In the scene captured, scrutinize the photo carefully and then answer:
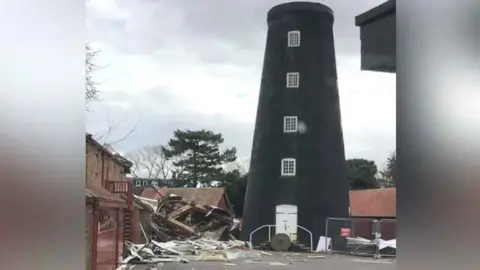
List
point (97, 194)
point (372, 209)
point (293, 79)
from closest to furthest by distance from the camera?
1. point (97, 194)
2. point (372, 209)
3. point (293, 79)

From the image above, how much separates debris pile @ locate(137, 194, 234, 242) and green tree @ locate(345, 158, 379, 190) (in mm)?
5522

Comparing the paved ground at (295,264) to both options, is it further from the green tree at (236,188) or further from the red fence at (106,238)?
the green tree at (236,188)

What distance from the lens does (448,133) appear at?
152 centimetres

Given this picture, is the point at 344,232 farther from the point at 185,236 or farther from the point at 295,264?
the point at 185,236

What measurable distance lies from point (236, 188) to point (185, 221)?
22.3ft

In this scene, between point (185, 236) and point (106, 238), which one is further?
point (185, 236)

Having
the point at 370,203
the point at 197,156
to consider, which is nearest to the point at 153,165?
the point at 197,156

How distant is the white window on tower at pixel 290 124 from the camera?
54.3 feet

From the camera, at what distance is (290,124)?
1662cm

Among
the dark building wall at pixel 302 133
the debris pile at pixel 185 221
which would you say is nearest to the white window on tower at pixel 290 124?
the dark building wall at pixel 302 133

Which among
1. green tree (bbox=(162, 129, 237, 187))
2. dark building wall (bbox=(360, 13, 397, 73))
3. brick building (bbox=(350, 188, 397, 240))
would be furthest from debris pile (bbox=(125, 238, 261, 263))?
green tree (bbox=(162, 129, 237, 187))

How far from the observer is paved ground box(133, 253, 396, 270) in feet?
32.6

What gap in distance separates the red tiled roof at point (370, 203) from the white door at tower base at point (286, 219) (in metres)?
2.06

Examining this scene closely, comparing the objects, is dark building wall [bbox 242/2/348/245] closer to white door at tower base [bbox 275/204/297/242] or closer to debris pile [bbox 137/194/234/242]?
white door at tower base [bbox 275/204/297/242]
